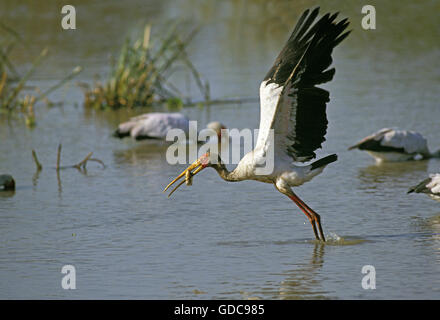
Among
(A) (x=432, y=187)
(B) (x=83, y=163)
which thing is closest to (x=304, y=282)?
(A) (x=432, y=187)

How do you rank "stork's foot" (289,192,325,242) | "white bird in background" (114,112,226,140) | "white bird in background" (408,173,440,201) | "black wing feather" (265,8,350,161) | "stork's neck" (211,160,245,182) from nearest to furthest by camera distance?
"black wing feather" (265,8,350,161) < "stork's foot" (289,192,325,242) < "stork's neck" (211,160,245,182) < "white bird in background" (408,173,440,201) < "white bird in background" (114,112,226,140)

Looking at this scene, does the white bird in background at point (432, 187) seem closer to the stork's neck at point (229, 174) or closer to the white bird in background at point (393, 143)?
the stork's neck at point (229, 174)

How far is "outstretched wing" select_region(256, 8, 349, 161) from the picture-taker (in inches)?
279

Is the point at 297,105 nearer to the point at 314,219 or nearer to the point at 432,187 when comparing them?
the point at 314,219

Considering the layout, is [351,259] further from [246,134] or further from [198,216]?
[246,134]

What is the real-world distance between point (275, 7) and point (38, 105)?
8.92m

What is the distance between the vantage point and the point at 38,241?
7.95 meters

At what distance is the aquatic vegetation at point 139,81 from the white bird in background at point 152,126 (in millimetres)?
2245

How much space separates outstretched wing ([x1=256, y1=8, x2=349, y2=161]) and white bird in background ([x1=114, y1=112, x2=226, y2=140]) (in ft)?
16.4

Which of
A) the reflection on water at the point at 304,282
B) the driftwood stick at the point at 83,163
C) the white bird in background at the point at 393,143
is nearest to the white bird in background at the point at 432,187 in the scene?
the reflection on water at the point at 304,282

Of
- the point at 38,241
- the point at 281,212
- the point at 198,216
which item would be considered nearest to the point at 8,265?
the point at 38,241

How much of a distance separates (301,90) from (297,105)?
0.43 ft

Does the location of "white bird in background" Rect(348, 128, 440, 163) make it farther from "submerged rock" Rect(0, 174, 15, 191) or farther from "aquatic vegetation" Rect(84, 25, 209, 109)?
"aquatic vegetation" Rect(84, 25, 209, 109)

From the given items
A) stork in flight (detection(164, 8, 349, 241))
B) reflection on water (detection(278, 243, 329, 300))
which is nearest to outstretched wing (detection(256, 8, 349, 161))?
stork in flight (detection(164, 8, 349, 241))
